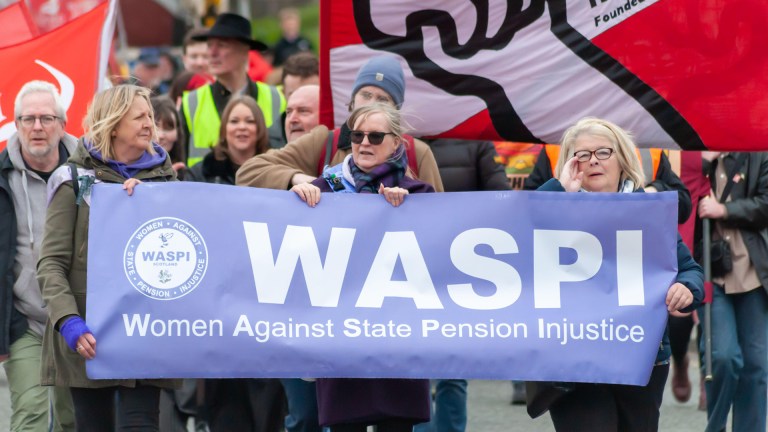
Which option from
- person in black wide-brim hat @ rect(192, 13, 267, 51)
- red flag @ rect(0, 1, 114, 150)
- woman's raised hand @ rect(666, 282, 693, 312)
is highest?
person in black wide-brim hat @ rect(192, 13, 267, 51)

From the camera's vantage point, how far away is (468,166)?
9.08 metres

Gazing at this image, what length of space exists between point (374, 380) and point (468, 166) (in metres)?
2.60

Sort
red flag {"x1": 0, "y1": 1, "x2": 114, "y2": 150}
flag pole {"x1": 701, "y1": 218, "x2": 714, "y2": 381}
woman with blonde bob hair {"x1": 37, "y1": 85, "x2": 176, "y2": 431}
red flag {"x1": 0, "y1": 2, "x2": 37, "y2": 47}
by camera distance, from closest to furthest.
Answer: woman with blonde bob hair {"x1": 37, "y1": 85, "x2": 176, "y2": 431}
flag pole {"x1": 701, "y1": 218, "x2": 714, "y2": 381}
red flag {"x1": 0, "y1": 1, "x2": 114, "y2": 150}
red flag {"x1": 0, "y1": 2, "x2": 37, "y2": 47}

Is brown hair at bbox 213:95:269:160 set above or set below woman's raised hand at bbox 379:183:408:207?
above

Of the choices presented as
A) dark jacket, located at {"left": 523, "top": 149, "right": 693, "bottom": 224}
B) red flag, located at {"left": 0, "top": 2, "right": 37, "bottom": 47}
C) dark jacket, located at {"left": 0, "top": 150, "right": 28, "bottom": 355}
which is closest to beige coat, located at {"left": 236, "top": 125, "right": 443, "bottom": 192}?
dark jacket, located at {"left": 0, "top": 150, "right": 28, "bottom": 355}

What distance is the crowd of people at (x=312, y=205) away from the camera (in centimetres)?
670

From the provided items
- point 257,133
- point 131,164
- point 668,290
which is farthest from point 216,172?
point 668,290

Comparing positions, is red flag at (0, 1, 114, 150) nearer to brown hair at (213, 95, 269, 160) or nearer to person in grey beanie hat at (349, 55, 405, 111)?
brown hair at (213, 95, 269, 160)

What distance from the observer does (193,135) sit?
10.2 meters

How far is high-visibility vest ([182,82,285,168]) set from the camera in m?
10.1

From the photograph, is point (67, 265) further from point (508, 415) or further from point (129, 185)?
point (508, 415)

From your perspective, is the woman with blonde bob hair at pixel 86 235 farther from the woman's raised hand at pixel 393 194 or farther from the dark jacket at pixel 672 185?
the dark jacket at pixel 672 185

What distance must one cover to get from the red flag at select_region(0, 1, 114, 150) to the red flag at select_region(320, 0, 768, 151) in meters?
1.61

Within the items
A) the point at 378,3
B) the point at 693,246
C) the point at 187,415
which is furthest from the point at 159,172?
the point at 693,246
